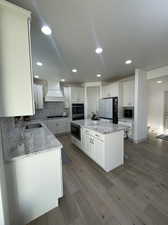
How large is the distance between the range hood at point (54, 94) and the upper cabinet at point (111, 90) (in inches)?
86.6

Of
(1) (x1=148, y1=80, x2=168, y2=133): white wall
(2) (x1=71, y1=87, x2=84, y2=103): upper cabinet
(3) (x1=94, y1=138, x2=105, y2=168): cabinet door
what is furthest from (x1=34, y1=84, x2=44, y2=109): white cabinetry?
(1) (x1=148, y1=80, x2=168, y2=133): white wall

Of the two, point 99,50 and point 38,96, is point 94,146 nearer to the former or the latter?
point 99,50

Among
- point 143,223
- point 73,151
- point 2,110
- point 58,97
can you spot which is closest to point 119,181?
point 143,223

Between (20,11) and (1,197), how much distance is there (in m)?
1.77

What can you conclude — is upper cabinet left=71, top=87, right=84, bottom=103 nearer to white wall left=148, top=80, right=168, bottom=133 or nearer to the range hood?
the range hood

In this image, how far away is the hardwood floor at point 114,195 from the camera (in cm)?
133

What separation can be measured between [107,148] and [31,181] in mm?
1474

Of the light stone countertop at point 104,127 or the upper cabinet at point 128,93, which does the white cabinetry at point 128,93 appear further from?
the light stone countertop at point 104,127

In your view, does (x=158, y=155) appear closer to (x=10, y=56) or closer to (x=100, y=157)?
(x=100, y=157)

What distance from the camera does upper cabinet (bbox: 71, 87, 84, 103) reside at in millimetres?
5388

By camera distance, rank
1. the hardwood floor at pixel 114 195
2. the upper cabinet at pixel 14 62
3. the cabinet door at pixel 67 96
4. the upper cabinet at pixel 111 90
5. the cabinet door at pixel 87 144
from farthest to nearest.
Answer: the cabinet door at pixel 67 96 → the upper cabinet at pixel 111 90 → the cabinet door at pixel 87 144 → the hardwood floor at pixel 114 195 → the upper cabinet at pixel 14 62

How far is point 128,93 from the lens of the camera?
443 cm

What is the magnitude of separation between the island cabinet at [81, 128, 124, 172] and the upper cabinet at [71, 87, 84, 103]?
312cm

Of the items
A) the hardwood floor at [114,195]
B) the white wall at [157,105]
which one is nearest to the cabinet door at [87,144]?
the hardwood floor at [114,195]
